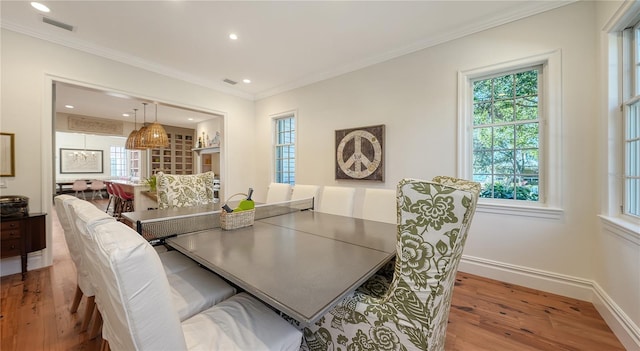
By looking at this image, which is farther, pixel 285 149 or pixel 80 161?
pixel 80 161

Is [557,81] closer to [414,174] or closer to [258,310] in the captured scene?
[414,174]

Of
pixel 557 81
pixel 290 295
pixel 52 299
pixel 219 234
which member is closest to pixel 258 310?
pixel 290 295

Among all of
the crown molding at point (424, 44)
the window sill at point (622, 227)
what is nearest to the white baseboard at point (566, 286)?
the window sill at point (622, 227)

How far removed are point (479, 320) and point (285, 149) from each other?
152 inches

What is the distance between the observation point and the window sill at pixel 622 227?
62.1 inches

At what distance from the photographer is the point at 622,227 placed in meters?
1.70

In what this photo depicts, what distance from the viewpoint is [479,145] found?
9.00 feet

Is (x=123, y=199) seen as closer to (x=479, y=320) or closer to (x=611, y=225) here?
(x=479, y=320)

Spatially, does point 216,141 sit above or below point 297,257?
above

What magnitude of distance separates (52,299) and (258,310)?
241 cm

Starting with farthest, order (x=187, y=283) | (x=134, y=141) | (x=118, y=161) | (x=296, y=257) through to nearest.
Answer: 1. (x=118, y=161)
2. (x=134, y=141)
3. (x=187, y=283)
4. (x=296, y=257)

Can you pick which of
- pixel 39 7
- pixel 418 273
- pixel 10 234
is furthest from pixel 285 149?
pixel 418 273

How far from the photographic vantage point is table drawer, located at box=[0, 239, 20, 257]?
8.20 ft

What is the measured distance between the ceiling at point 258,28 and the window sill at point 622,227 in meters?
1.98
